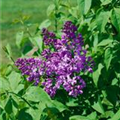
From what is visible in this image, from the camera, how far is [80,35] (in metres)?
2.60

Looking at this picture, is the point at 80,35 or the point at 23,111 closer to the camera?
the point at 23,111

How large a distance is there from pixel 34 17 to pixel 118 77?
9962 mm

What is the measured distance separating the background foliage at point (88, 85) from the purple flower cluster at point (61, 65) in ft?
0.29

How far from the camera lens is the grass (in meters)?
9.73

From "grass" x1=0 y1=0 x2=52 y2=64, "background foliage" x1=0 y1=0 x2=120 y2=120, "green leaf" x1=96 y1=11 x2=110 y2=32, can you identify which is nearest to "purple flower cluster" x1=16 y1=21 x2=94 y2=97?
"background foliage" x1=0 y1=0 x2=120 y2=120

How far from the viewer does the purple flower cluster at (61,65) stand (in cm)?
250

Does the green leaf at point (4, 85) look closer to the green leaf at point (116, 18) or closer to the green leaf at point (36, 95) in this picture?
the green leaf at point (36, 95)

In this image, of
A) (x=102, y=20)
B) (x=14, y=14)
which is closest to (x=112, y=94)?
(x=102, y=20)

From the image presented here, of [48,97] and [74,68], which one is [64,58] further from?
[48,97]

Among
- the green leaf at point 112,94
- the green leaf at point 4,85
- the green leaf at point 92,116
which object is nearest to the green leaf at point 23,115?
the green leaf at point 4,85

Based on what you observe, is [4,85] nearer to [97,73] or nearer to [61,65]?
[61,65]

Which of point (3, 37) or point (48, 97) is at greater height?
point (48, 97)

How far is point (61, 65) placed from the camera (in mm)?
2488

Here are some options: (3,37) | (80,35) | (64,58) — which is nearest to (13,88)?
(64,58)
